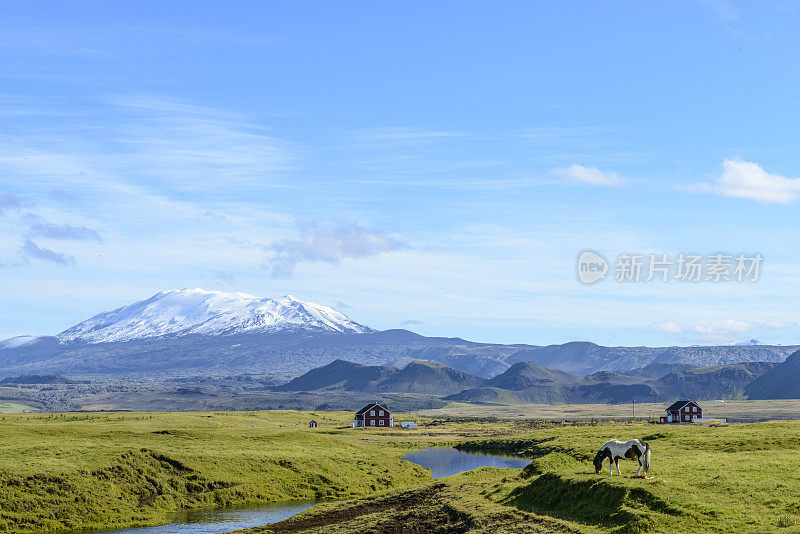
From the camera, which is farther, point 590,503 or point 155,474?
point 155,474

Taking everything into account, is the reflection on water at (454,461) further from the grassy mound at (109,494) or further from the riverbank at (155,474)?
the grassy mound at (109,494)

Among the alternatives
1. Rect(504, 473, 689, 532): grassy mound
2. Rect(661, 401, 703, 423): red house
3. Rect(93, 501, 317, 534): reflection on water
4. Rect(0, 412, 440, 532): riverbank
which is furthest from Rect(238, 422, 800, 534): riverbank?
Rect(661, 401, 703, 423): red house

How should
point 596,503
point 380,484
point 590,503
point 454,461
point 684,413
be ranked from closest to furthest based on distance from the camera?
point 596,503 → point 590,503 → point 380,484 → point 454,461 → point 684,413

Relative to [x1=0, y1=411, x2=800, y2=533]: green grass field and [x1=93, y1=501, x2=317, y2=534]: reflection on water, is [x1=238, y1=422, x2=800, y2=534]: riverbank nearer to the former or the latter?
[x1=0, y1=411, x2=800, y2=533]: green grass field

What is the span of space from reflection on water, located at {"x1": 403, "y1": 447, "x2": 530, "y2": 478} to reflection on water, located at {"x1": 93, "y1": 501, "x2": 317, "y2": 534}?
90.3ft

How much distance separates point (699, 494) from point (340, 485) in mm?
49972

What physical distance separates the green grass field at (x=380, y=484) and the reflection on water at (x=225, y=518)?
7.81 feet

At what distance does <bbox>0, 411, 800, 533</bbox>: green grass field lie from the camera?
4319 cm

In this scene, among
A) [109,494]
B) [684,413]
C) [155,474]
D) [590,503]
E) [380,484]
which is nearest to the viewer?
[590,503]

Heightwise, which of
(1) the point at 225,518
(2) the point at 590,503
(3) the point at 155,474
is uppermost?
(2) the point at 590,503

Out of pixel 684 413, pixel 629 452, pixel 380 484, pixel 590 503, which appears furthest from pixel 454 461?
pixel 684 413

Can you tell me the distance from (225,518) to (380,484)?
23.8 meters

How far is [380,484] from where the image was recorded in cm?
8956

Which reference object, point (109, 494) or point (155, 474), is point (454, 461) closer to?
point (155, 474)
